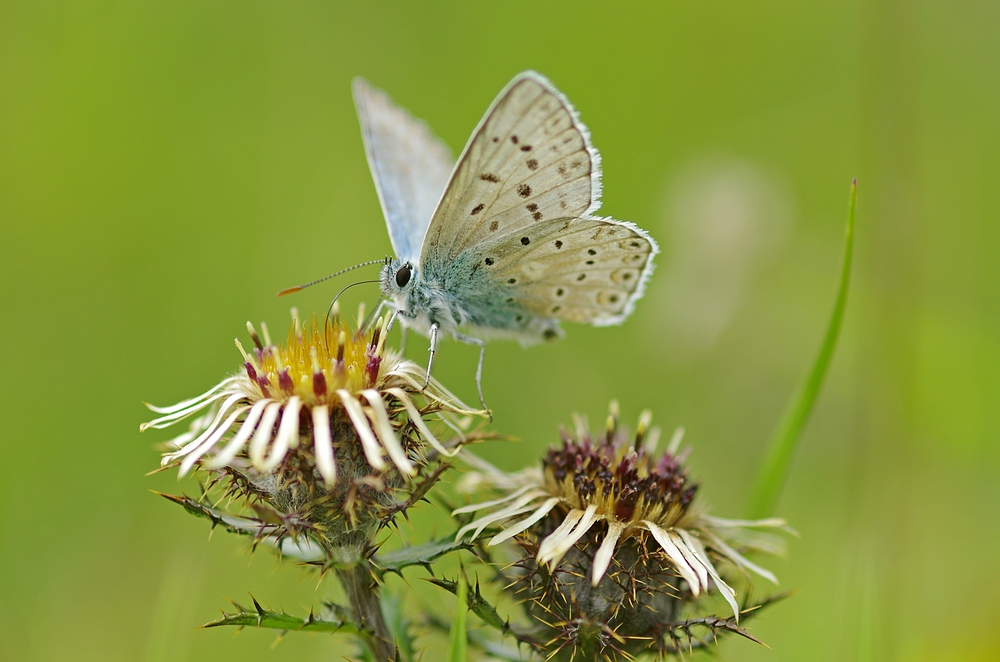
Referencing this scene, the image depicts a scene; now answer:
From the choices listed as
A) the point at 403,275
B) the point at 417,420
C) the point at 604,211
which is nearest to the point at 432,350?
the point at 403,275

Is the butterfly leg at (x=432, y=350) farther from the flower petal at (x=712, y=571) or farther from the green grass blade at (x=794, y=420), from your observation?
the green grass blade at (x=794, y=420)

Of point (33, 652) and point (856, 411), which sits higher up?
point (856, 411)

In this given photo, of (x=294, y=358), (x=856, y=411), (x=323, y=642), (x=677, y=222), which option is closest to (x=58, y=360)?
(x=323, y=642)

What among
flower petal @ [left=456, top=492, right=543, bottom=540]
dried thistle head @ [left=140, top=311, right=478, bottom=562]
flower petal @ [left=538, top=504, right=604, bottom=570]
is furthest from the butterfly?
flower petal @ [left=538, top=504, right=604, bottom=570]

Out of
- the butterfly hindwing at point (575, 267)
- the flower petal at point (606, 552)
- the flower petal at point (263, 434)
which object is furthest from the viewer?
the butterfly hindwing at point (575, 267)

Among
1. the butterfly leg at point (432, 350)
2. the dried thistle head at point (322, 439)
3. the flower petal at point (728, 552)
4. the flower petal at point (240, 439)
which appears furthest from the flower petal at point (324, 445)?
the flower petal at point (728, 552)

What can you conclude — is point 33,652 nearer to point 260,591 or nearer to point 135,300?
point 260,591
